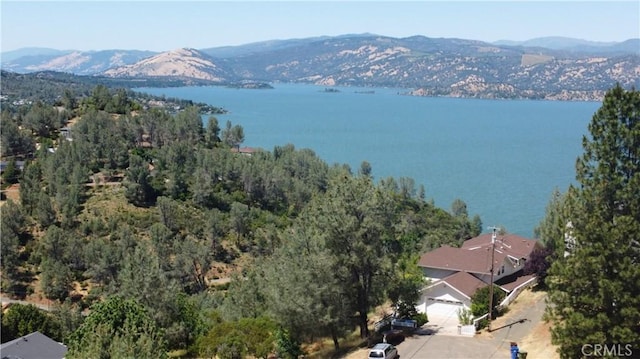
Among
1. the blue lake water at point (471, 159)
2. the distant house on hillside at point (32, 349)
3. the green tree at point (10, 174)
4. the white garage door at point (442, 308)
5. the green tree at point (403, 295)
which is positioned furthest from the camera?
the blue lake water at point (471, 159)

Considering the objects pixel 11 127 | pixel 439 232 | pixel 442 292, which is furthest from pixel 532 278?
pixel 11 127

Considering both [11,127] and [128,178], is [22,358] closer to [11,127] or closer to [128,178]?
[128,178]

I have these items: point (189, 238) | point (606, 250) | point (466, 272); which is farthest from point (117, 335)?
point (189, 238)

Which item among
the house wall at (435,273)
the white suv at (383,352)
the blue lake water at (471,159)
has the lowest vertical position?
the blue lake water at (471,159)

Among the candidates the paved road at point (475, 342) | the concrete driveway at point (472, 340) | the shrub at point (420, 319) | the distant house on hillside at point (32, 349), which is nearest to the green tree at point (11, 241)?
the distant house on hillside at point (32, 349)

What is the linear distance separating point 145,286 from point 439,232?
5091cm

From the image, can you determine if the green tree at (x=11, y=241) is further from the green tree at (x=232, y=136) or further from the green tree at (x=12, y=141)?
the green tree at (x=232, y=136)

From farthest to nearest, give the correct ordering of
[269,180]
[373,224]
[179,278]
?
[269,180], [179,278], [373,224]

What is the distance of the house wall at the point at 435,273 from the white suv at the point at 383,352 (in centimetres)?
1406

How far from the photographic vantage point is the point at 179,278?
54219mm

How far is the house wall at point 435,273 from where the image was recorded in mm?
35000

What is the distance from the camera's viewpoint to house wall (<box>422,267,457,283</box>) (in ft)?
115

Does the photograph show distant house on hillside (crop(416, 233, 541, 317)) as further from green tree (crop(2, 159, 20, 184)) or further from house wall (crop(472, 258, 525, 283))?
green tree (crop(2, 159, 20, 184))

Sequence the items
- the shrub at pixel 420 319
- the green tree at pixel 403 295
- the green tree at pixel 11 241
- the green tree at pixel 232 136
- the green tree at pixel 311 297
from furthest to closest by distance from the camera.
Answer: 1. the green tree at pixel 232 136
2. the green tree at pixel 11 241
3. the shrub at pixel 420 319
4. the green tree at pixel 403 295
5. the green tree at pixel 311 297
